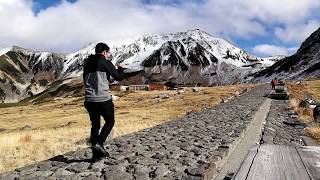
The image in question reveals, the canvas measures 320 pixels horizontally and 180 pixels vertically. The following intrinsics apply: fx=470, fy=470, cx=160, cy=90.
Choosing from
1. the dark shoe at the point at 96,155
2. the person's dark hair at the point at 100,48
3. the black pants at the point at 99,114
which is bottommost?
the dark shoe at the point at 96,155

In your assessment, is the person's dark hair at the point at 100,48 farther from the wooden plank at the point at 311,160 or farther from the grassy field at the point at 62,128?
the grassy field at the point at 62,128

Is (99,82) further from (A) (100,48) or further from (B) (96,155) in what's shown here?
(B) (96,155)

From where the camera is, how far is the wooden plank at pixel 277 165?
6312 mm

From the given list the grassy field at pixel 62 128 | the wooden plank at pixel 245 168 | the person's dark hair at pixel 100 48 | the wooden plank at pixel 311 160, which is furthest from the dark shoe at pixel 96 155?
the grassy field at pixel 62 128

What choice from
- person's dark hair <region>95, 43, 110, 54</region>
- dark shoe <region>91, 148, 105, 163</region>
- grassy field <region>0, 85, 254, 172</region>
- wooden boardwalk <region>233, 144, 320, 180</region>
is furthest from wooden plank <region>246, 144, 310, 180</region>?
grassy field <region>0, 85, 254, 172</region>

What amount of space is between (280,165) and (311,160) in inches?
22.1

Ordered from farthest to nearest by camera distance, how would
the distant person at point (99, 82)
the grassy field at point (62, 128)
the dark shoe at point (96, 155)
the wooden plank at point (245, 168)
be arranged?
the grassy field at point (62, 128)
the dark shoe at point (96, 155)
the distant person at point (99, 82)
the wooden plank at point (245, 168)

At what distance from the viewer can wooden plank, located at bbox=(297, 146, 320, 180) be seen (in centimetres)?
634

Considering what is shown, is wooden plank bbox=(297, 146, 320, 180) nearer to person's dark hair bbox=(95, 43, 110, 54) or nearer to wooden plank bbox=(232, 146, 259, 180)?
wooden plank bbox=(232, 146, 259, 180)

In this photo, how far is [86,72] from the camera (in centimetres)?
1023

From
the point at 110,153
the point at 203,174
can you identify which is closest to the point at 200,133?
the point at 110,153

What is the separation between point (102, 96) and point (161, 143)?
351 cm

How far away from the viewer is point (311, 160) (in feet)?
23.6

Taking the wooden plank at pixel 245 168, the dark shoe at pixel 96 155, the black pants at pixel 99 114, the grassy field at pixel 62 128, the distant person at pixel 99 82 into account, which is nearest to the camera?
the wooden plank at pixel 245 168
